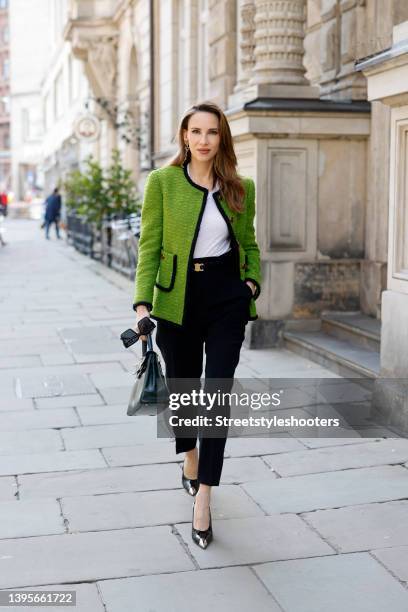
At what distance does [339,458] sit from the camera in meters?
5.36

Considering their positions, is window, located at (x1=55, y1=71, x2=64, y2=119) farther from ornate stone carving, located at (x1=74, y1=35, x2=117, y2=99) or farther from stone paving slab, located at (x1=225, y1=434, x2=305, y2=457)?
stone paving slab, located at (x1=225, y1=434, x2=305, y2=457)

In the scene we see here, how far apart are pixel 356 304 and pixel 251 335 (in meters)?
1.02

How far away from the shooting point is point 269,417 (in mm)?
6289

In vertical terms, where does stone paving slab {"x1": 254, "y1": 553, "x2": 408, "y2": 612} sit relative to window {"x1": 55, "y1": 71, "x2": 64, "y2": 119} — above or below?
below

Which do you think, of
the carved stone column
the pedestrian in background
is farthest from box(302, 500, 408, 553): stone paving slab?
the pedestrian in background

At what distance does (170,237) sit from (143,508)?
4.06 feet

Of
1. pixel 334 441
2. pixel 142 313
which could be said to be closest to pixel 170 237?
pixel 142 313

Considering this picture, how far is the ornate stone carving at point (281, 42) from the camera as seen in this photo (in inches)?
352

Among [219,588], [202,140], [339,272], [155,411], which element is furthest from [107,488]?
[339,272]

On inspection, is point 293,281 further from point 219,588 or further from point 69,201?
point 69,201

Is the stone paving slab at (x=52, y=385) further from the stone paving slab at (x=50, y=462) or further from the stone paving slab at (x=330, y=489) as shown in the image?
the stone paving slab at (x=330, y=489)

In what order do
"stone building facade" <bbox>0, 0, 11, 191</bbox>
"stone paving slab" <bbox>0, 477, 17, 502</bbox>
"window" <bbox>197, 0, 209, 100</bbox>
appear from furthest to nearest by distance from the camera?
"stone building facade" <bbox>0, 0, 11, 191</bbox>, "window" <bbox>197, 0, 209, 100</bbox>, "stone paving slab" <bbox>0, 477, 17, 502</bbox>

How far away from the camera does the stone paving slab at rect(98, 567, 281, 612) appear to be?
11.4 ft

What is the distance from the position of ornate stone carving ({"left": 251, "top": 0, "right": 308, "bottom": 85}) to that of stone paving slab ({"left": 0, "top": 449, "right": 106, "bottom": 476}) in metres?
4.63
